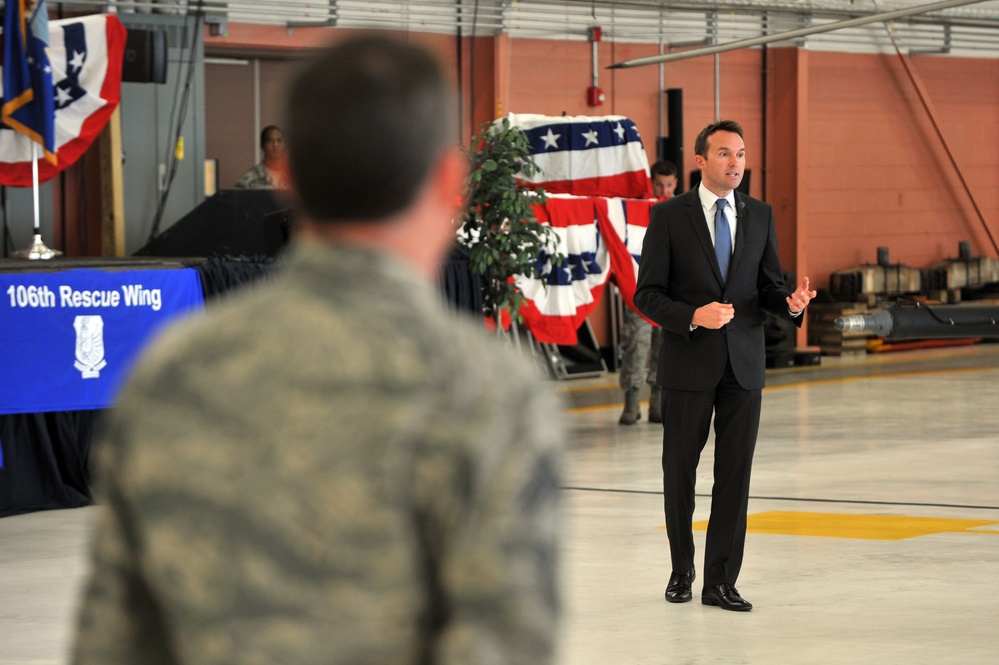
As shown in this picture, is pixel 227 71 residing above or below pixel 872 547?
above

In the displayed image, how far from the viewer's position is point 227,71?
43.5 feet

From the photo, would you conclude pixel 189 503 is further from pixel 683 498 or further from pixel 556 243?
pixel 556 243

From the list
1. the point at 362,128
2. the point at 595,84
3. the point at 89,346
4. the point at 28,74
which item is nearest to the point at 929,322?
the point at 89,346

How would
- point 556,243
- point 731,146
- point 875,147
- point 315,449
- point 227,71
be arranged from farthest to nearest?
point 875,147
point 227,71
point 556,243
point 731,146
point 315,449

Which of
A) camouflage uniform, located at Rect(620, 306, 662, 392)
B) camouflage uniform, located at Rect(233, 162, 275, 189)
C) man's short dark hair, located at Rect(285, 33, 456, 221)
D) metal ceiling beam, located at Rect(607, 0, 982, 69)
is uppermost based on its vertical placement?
metal ceiling beam, located at Rect(607, 0, 982, 69)

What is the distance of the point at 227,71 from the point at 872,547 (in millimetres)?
8844

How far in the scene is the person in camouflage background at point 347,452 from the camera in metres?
1.16

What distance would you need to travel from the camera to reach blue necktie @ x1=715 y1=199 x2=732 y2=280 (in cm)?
526

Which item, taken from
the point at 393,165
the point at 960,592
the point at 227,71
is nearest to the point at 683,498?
the point at 960,592

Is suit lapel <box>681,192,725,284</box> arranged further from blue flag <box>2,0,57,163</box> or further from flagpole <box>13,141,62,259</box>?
blue flag <box>2,0,57,163</box>

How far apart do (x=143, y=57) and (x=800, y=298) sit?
681 centimetres

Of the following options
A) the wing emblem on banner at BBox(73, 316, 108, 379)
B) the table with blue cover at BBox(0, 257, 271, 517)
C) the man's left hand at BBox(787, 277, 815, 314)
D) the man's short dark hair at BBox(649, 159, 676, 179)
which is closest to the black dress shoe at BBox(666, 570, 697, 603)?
the man's left hand at BBox(787, 277, 815, 314)

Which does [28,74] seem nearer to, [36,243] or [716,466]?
[36,243]

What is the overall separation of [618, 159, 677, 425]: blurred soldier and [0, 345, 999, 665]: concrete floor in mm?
185
